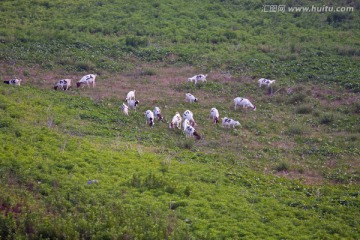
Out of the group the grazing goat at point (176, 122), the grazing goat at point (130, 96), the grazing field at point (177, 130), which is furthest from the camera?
the grazing goat at point (130, 96)

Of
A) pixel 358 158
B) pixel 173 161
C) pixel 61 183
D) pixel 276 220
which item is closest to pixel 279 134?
pixel 358 158

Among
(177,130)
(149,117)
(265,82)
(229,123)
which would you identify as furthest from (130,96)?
(265,82)

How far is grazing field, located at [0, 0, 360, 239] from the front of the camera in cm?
1723

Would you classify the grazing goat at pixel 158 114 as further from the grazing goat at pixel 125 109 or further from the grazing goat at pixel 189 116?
the grazing goat at pixel 125 109

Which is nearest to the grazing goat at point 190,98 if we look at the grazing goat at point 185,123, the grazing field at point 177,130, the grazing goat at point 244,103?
the grazing field at point 177,130

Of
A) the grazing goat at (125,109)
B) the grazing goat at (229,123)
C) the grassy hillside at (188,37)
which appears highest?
the grassy hillside at (188,37)

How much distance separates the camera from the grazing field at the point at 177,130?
17234 millimetres

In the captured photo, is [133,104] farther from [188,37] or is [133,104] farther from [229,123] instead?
[188,37]

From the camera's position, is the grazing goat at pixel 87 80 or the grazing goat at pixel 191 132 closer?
the grazing goat at pixel 191 132

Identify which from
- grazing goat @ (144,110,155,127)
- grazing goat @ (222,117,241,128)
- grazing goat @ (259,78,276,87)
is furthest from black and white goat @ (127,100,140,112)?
grazing goat @ (259,78,276,87)

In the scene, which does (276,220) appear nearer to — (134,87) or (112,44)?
(134,87)

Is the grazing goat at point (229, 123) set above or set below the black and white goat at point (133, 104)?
below

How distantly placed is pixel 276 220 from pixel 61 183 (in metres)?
7.47

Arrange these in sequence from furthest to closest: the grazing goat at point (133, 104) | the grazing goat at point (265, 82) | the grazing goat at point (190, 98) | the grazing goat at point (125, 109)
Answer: the grazing goat at point (265, 82) < the grazing goat at point (190, 98) < the grazing goat at point (133, 104) < the grazing goat at point (125, 109)
